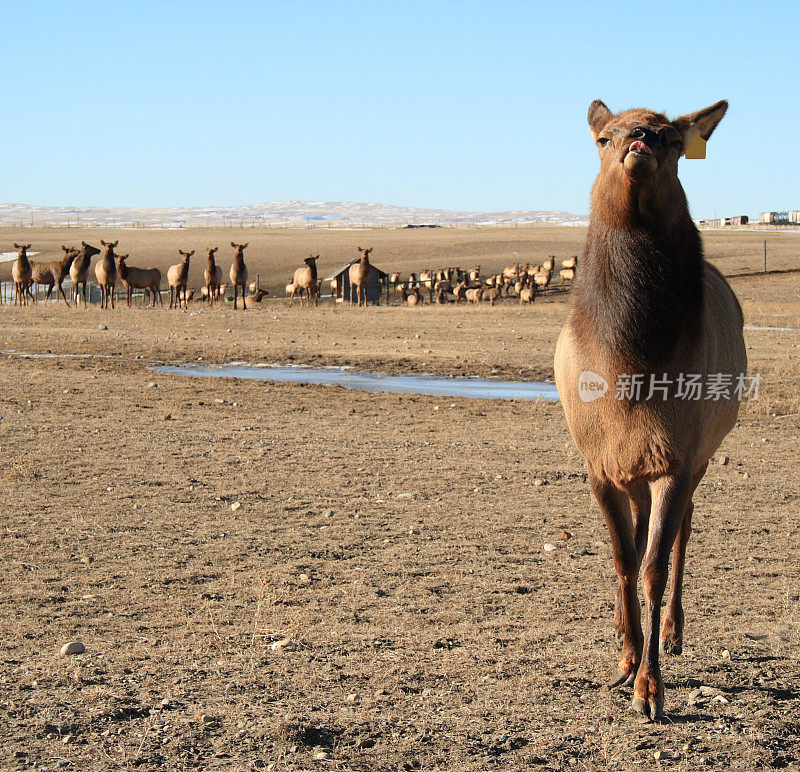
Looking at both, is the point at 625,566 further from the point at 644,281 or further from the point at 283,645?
the point at 283,645

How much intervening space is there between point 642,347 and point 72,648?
3.46 m

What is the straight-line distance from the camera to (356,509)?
903cm

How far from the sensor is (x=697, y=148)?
5.59 meters

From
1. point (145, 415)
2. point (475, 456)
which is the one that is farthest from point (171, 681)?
point (145, 415)

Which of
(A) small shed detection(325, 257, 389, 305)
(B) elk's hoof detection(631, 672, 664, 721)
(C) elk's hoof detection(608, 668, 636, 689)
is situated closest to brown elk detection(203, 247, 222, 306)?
(A) small shed detection(325, 257, 389, 305)

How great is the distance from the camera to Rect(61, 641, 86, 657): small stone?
5.64 meters

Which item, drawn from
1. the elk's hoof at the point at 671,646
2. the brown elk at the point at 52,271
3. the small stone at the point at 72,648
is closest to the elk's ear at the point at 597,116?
the elk's hoof at the point at 671,646

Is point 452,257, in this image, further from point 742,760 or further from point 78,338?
point 742,760

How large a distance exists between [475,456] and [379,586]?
483 centimetres

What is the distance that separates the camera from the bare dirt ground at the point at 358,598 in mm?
4629

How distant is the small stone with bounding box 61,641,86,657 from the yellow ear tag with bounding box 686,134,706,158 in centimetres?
420

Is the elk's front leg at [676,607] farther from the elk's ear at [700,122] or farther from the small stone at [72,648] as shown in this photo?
the small stone at [72,648]

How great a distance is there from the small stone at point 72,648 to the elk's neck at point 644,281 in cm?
325

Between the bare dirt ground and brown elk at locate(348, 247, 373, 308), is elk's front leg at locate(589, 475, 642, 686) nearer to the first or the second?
the bare dirt ground
